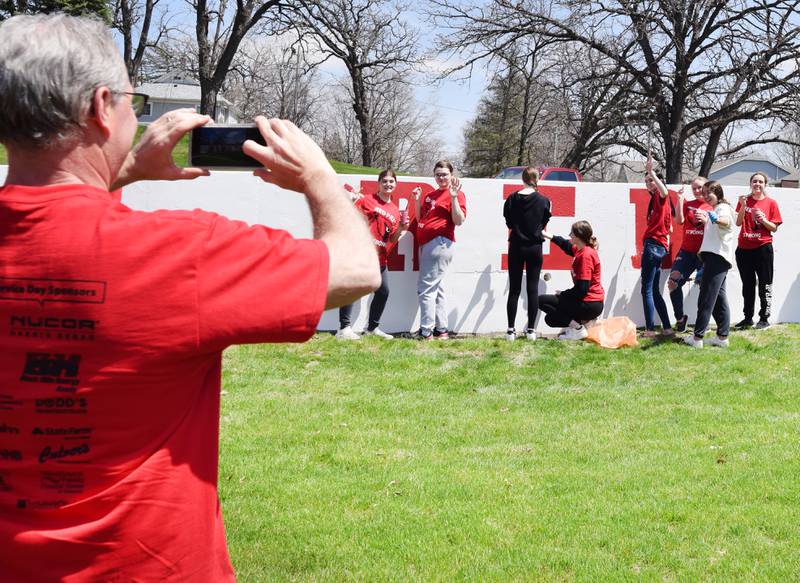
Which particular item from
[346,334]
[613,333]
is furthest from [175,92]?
[613,333]

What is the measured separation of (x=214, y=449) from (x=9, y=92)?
771 mm

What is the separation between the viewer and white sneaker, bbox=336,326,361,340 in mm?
10414

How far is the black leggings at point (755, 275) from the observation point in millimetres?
11680

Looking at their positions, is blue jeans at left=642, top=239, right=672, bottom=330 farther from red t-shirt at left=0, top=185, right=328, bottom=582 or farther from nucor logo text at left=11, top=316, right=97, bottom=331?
nucor logo text at left=11, top=316, right=97, bottom=331

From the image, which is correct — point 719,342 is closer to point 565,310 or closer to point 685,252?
point 685,252

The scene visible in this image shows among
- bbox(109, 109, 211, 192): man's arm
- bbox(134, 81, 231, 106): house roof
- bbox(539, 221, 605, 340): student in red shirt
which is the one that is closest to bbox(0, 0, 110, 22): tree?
bbox(539, 221, 605, 340): student in red shirt

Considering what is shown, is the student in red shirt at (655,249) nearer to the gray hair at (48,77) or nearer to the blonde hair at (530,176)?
the blonde hair at (530,176)

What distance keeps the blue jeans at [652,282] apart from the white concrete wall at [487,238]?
61 cm

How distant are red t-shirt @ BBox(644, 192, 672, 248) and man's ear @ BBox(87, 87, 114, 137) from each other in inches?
409

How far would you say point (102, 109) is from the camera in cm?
152

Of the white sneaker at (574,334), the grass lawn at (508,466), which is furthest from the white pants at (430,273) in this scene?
the white sneaker at (574,334)

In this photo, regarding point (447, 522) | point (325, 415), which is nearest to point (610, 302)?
point (325, 415)

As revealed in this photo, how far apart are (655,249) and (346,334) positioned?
170 inches

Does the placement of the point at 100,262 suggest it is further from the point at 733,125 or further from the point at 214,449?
the point at 733,125
